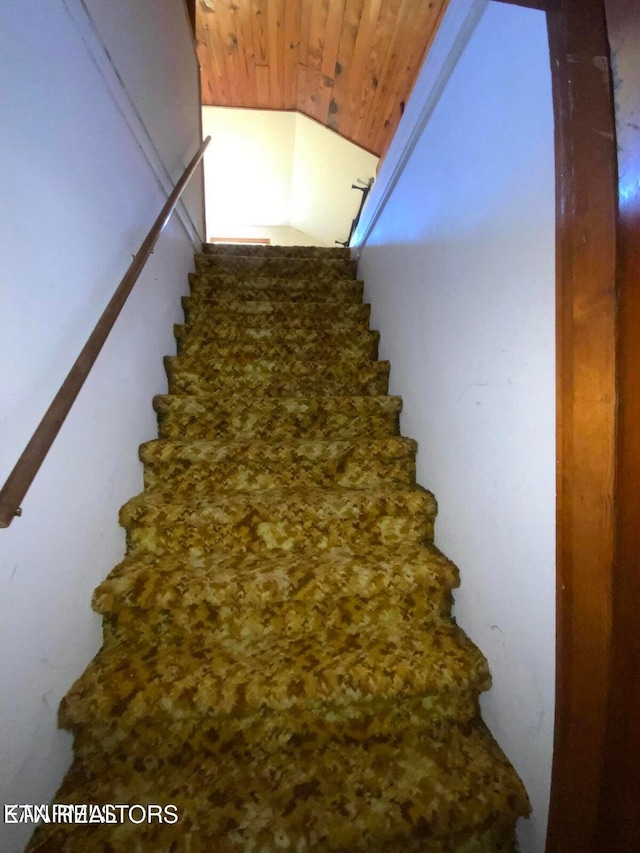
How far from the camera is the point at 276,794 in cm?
77

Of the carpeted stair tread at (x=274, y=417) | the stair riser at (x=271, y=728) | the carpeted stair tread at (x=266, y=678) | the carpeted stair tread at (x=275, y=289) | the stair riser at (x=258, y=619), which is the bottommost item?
the stair riser at (x=271, y=728)

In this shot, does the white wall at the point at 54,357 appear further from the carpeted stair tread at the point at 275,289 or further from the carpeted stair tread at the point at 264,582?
the carpeted stair tread at the point at 275,289

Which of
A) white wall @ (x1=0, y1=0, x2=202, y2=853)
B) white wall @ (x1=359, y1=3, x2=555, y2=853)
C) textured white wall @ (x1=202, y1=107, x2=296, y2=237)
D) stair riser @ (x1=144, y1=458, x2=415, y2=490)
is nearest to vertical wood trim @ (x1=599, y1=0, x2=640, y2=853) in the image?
white wall @ (x1=359, y1=3, x2=555, y2=853)

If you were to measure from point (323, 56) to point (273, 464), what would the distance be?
123 inches

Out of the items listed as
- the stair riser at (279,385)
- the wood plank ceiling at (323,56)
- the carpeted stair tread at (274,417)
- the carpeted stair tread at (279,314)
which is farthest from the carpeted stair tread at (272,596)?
the wood plank ceiling at (323,56)

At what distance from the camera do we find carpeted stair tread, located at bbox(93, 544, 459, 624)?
1.03 m

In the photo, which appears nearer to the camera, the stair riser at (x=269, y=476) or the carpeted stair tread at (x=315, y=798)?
the carpeted stair tread at (x=315, y=798)

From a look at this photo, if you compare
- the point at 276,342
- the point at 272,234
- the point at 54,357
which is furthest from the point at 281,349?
the point at 272,234

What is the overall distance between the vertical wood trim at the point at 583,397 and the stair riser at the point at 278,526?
24.3 inches

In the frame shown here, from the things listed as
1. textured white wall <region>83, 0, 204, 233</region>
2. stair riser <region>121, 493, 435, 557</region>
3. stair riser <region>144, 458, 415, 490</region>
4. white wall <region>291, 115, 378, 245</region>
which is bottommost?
stair riser <region>121, 493, 435, 557</region>

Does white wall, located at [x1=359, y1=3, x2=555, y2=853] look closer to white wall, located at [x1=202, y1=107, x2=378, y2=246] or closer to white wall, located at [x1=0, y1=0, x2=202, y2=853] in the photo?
white wall, located at [x1=0, y1=0, x2=202, y2=853]

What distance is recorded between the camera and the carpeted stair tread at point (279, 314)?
78.9 inches

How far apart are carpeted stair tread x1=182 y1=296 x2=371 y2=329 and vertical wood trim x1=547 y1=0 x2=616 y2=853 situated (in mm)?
1449

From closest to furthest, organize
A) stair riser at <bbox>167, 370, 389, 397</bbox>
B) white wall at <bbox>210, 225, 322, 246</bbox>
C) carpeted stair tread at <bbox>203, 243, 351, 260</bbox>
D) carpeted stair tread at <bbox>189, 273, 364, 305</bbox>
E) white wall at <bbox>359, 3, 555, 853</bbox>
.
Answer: white wall at <bbox>359, 3, 555, 853</bbox>
stair riser at <bbox>167, 370, 389, 397</bbox>
carpeted stair tread at <bbox>189, 273, 364, 305</bbox>
carpeted stair tread at <bbox>203, 243, 351, 260</bbox>
white wall at <bbox>210, 225, 322, 246</bbox>
